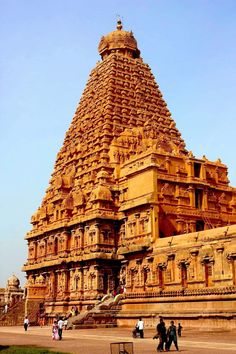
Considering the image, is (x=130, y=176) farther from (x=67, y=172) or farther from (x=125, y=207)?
(x=67, y=172)

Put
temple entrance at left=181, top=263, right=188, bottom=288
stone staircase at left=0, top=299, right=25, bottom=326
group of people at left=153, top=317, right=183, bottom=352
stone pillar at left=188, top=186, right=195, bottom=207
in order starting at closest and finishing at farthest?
1. group of people at left=153, top=317, right=183, bottom=352
2. temple entrance at left=181, top=263, right=188, bottom=288
3. stone pillar at left=188, top=186, right=195, bottom=207
4. stone staircase at left=0, top=299, right=25, bottom=326

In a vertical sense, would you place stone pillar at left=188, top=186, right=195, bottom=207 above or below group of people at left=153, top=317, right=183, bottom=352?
above

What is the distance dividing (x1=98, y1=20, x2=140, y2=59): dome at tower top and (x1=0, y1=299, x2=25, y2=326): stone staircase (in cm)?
4255

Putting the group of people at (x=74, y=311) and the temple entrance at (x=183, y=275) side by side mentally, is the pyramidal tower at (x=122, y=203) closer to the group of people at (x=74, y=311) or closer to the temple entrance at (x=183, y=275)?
the temple entrance at (x=183, y=275)

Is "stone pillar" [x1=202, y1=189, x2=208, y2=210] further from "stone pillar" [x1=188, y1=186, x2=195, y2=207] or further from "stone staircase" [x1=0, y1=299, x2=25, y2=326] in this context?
"stone staircase" [x1=0, y1=299, x2=25, y2=326]

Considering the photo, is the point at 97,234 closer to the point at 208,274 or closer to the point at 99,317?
the point at 99,317

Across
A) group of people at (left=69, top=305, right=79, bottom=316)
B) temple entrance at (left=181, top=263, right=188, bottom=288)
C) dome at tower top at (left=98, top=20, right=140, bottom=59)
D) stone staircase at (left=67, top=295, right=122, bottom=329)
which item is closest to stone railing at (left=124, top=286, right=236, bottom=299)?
temple entrance at (left=181, top=263, right=188, bottom=288)

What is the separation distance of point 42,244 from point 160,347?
48.5 metres

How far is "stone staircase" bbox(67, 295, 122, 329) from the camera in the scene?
4569 centimetres

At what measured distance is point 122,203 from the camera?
53.9 m

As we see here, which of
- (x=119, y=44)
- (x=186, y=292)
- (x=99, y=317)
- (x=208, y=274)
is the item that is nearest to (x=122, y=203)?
(x=99, y=317)

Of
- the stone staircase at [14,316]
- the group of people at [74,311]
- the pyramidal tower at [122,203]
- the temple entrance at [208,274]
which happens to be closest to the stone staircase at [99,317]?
the pyramidal tower at [122,203]

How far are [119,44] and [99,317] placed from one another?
48764mm

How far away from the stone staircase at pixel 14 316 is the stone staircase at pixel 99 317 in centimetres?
1352
